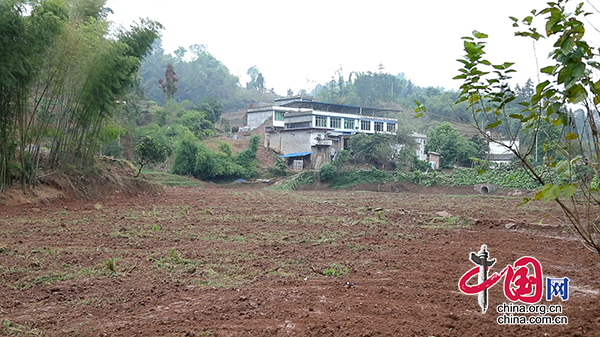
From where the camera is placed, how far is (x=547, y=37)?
251 cm

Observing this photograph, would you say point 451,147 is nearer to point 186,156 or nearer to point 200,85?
point 186,156

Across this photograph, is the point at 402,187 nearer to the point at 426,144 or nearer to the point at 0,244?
the point at 426,144

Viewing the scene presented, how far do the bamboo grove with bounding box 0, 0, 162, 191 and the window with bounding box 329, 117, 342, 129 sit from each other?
2814 centimetres

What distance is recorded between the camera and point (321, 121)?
42.3 m

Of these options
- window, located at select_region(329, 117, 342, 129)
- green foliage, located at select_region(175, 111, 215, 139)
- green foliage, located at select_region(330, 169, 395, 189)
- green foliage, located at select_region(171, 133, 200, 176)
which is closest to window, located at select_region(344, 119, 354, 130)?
window, located at select_region(329, 117, 342, 129)

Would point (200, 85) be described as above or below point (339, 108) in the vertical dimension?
above

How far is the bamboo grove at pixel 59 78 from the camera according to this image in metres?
10.9

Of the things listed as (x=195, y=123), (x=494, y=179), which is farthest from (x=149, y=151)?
(x=494, y=179)

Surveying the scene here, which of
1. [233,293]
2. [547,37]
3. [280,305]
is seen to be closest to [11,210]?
[233,293]

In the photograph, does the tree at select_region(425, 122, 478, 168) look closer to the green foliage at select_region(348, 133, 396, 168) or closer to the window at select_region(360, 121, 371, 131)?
the green foliage at select_region(348, 133, 396, 168)

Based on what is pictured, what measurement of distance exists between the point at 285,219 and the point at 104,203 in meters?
6.21

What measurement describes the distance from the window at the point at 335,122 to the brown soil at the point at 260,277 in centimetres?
3237

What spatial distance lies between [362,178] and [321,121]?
36.2 ft

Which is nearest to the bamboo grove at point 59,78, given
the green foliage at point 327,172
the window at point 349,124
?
the green foliage at point 327,172
